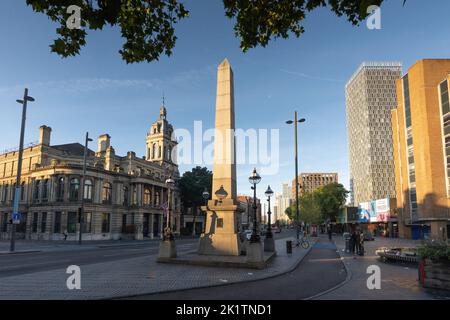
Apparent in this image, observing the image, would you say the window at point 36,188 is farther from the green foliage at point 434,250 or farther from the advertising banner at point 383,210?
the advertising banner at point 383,210

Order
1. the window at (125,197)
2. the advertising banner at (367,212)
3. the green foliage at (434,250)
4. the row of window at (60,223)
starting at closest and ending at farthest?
the green foliage at (434,250), the row of window at (60,223), the window at (125,197), the advertising banner at (367,212)

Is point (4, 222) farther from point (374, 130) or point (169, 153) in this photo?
point (374, 130)

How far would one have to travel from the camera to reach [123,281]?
34.4 feet

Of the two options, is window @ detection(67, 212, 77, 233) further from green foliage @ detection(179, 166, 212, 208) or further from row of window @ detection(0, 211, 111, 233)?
green foliage @ detection(179, 166, 212, 208)

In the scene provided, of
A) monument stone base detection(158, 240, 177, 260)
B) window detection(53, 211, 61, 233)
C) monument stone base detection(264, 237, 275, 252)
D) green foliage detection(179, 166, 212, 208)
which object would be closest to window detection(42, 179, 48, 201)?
window detection(53, 211, 61, 233)

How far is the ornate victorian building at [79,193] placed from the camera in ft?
152

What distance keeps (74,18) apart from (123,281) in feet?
26.6

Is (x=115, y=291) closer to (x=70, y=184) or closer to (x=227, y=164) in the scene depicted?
(x=227, y=164)

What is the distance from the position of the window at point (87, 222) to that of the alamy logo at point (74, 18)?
46045mm

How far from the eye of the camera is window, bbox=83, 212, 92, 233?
46812mm

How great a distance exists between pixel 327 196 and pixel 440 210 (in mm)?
43337

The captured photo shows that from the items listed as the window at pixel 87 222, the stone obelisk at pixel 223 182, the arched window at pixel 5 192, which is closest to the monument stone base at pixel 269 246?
the stone obelisk at pixel 223 182

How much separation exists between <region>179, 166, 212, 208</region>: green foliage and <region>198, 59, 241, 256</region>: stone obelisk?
48291 mm

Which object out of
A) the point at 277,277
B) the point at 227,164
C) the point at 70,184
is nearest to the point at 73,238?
the point at 70,184
